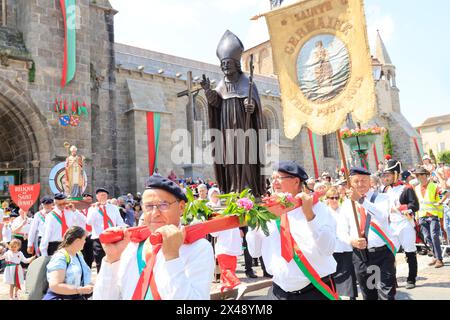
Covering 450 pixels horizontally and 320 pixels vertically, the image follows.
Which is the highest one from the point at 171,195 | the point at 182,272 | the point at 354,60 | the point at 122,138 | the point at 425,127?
the point at 425,127

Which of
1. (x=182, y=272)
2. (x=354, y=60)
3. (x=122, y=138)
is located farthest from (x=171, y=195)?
(x=122, y=138)

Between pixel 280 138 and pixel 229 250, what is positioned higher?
pixel 280 138

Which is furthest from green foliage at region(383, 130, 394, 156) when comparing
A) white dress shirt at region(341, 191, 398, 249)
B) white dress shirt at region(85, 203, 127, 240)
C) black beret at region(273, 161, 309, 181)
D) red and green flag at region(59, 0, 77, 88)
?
black beret at region(273, 161, 309, 181)

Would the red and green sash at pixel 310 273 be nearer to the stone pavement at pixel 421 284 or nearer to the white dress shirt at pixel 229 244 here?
the stone pavement at pixel 421 284

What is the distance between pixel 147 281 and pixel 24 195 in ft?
34.6

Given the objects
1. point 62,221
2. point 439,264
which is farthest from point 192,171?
point 439,264

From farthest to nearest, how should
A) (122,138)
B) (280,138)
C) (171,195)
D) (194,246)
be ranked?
(280,138)
(122,138)
(171,195)
(194,246)

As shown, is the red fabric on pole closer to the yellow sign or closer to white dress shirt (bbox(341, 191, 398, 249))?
the yellow sign

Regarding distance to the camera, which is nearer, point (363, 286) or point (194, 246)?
point (194, 246)

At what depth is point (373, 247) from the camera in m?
4.44

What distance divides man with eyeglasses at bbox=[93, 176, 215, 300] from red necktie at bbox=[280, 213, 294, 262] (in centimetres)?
92

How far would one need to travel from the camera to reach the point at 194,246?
211 centimetres
